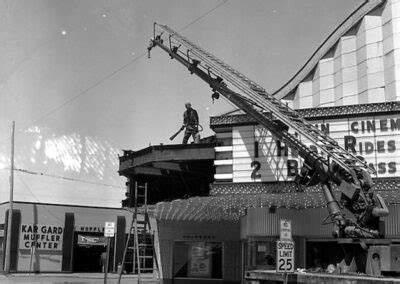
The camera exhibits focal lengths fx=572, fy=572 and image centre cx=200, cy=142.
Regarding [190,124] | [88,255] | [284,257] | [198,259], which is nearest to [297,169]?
[190,124]

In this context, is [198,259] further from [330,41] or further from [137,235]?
[330,41]

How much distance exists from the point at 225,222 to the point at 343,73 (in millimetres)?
8679

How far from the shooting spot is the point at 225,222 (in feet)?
85.4

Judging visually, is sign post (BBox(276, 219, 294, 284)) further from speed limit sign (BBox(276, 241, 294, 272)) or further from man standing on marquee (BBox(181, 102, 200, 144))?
man standing on marquee (BBox(181, 102, 200, 144))

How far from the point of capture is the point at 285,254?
1249 cm

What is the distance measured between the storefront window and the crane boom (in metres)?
8.32

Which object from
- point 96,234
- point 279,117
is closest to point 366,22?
point 279,117

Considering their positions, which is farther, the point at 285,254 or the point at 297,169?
the point at 297,169

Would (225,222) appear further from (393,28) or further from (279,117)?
(393,28)

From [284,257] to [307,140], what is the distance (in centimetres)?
792

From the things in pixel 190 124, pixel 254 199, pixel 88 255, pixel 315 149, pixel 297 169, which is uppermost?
pixel 190 124

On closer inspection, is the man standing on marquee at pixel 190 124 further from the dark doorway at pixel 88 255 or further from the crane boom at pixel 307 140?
the dark doorway at pixel 88 255

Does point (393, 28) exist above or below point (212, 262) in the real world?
above

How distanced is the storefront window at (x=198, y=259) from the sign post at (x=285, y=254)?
43.6ft
